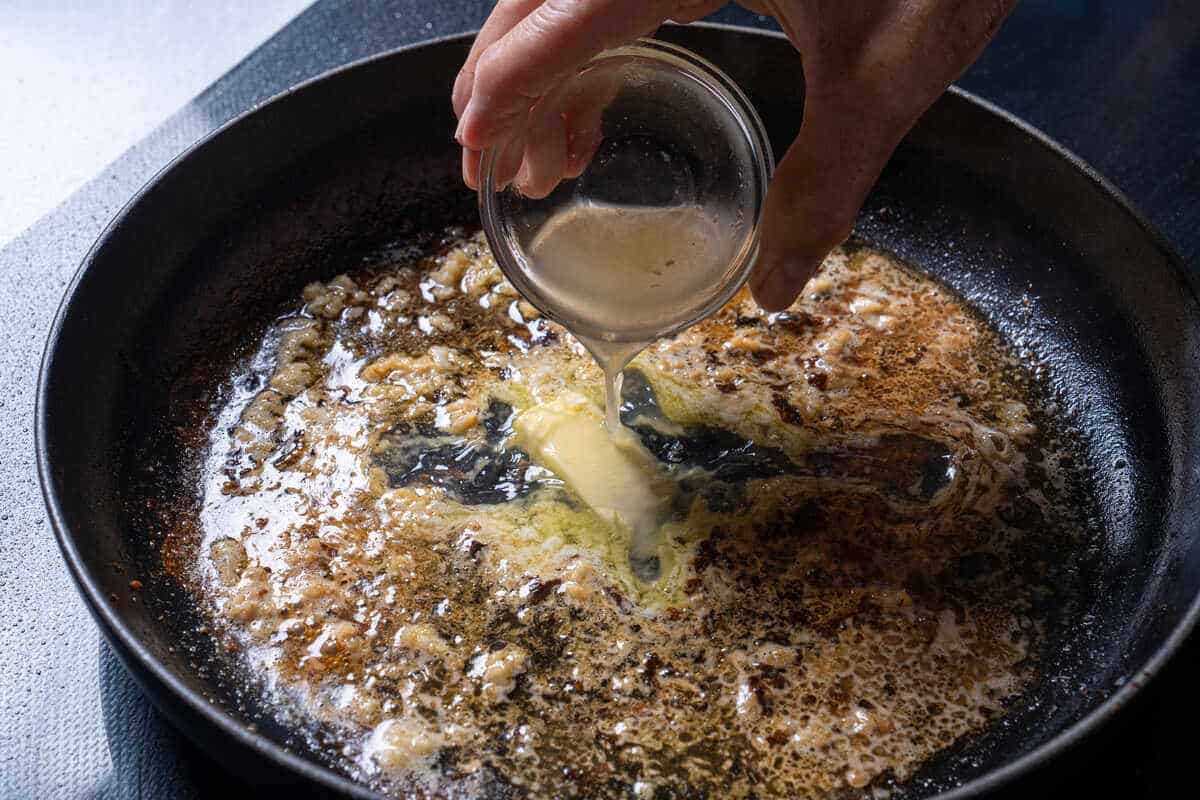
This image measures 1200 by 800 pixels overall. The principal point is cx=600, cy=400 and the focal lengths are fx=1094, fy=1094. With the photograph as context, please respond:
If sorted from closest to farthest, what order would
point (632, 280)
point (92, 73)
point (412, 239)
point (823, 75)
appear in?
1. point (823, 75)
2. point (632, 280)
3. point (412, 239)
4. point (92, 73)

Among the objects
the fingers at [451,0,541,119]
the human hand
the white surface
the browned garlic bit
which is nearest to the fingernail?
the human hand

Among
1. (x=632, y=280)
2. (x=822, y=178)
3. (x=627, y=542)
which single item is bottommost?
(x=627, y=542)

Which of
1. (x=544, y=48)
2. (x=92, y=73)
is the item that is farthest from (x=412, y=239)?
(x=92, y=73)

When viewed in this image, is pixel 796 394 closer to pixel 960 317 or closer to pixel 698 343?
pixel 698 343

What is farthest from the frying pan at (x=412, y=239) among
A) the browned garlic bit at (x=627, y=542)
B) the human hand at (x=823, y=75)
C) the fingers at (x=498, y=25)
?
the human hand at (x=823, y=75)

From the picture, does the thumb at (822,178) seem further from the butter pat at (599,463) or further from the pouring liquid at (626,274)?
the butter pat at (599,463)

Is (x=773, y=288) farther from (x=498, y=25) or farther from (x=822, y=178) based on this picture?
(x=498, y=25)

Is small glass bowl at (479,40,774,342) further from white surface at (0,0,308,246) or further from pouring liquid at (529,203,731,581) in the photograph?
white surface at (0,0,308,246)
